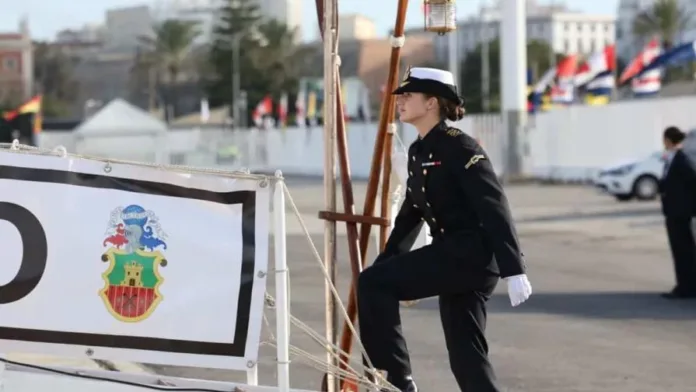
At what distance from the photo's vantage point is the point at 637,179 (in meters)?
34.1

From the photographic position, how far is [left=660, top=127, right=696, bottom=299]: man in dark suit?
14.1m

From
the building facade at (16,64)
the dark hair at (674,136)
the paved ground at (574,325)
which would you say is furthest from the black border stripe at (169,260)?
the building facade at (16,64)

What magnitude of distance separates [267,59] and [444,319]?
10990 centimetres

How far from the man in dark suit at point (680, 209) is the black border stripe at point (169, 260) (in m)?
9.26

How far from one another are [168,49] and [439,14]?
121 m

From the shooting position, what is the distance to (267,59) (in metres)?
115

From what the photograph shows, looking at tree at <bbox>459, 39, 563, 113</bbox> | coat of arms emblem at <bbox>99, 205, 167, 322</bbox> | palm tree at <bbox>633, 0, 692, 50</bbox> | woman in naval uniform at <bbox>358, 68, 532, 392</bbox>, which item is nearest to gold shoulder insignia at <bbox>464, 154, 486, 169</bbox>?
woman in naval uniform at <bbox>358, 68, 532, 392</bbox>

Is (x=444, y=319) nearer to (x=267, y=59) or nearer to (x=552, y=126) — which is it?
(x=552, y=126)

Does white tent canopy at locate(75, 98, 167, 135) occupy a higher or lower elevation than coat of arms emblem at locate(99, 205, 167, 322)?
higher

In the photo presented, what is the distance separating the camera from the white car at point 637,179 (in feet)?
112

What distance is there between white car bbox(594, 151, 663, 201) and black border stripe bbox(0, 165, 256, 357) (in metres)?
29.4

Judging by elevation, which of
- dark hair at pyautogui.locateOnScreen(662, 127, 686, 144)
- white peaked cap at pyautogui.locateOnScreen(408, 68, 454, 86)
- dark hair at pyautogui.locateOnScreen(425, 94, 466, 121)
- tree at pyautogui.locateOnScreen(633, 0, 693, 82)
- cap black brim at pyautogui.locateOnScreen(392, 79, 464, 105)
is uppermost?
tree at pyautogui.locateOnScreen(633, 0, 693, 82)

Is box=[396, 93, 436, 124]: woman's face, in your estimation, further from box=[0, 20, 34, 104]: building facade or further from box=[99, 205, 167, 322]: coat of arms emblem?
box=[0, 20, 34, 104]: building facade

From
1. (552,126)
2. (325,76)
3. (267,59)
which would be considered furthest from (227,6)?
(325,76)
